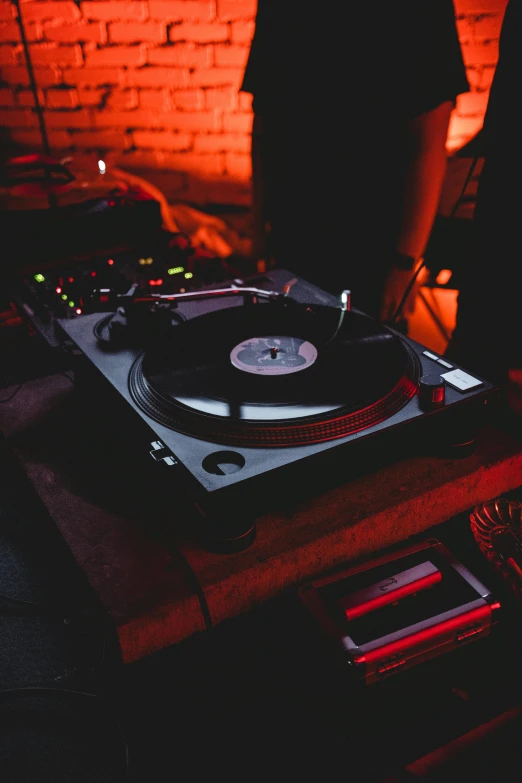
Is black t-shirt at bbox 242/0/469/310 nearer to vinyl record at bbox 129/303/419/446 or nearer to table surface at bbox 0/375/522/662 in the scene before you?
vinyl record at bbox 129/303/419/446

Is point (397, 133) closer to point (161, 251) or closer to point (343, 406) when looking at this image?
point (161, 251)

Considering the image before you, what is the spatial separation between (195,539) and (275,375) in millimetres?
272

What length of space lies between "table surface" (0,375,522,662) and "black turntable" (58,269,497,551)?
58 millimetres

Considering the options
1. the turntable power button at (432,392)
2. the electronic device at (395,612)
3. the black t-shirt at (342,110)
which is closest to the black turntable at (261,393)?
the turntable power button at (432,392)

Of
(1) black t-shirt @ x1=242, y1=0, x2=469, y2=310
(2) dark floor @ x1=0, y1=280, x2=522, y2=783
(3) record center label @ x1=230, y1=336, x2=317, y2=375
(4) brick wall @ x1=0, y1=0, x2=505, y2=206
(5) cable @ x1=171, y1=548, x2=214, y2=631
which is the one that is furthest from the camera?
(4) brick wall @ x1=0, y1=0, x2=505, y2=206

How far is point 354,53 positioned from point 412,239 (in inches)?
20.6

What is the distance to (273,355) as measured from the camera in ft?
3.16

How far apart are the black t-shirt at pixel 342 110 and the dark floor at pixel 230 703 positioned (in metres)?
1.17

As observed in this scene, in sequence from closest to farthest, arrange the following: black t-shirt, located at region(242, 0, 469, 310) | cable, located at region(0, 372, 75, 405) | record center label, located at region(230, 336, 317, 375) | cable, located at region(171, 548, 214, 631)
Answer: cable, located at region(171, 548, 214, 631) < record center label, located at region(230, 336, 317, 375) < cable, located at region(0, 372, 75, 405) < black t-shirt, located at region(242, 0, 469, 310)

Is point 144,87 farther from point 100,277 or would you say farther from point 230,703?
point 230,703

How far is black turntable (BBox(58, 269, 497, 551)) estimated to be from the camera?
0.77 meters

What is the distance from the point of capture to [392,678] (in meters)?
0.76


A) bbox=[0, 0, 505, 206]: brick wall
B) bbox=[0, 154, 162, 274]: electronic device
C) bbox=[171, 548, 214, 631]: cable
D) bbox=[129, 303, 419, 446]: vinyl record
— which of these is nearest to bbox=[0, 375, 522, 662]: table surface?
bbox=[171, 548, 214, 631]: cable

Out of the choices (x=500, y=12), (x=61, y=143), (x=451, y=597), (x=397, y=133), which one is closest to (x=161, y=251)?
(x=397, y=133)
